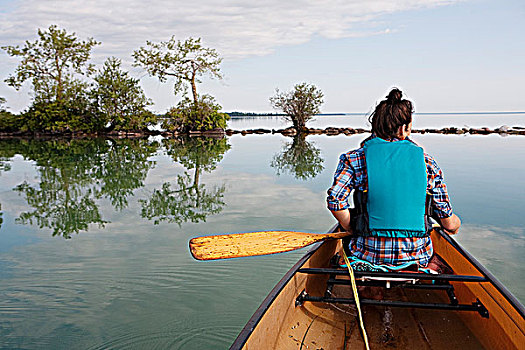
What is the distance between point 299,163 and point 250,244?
1042cm

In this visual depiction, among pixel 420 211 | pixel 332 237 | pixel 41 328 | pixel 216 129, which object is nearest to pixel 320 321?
pixel 332 237

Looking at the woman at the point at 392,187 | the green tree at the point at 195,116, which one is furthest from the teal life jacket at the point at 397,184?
the green tree at the point at 195,116

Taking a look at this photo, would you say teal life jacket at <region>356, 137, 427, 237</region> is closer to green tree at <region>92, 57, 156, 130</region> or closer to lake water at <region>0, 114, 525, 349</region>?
lake water at <region>0, 114, 525, 349</region>

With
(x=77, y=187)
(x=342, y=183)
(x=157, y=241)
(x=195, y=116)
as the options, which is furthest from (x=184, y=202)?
(x=195, y=116)

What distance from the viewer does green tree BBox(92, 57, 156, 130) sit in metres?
29.4

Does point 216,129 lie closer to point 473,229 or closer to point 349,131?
point 349,131

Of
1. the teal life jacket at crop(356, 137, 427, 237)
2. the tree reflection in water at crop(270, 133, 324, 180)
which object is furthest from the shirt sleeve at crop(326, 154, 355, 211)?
the tree reflection in water at crop(270, 133, 324, 180)

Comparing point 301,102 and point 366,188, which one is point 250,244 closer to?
point 366,188

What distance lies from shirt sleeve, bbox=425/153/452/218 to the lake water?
172 cm

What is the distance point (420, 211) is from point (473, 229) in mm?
4107

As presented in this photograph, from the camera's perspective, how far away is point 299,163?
13.9 m

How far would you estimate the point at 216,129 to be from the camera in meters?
29.8

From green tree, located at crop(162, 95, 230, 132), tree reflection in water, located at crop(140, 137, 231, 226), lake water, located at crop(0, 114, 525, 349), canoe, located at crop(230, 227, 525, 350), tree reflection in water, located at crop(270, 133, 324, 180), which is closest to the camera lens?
canoe, located at crop(230, 227, 525, 350)

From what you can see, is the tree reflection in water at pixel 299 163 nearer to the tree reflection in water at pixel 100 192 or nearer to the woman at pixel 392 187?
the tree reflection in water at pixel 100 192
